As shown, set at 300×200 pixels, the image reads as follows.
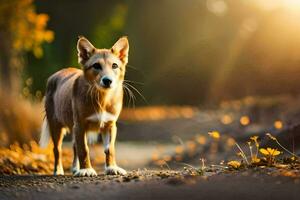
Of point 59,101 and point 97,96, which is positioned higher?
point 59,101

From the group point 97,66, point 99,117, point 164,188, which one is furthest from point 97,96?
point 164,188

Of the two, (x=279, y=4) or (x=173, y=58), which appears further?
(x=173, y=58)

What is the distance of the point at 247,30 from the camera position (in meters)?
20.4

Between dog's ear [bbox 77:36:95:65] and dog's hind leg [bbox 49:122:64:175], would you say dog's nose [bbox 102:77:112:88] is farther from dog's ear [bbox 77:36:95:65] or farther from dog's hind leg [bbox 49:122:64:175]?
dog's hind leg [bbox 49:122:64:175]

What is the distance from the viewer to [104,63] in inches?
285

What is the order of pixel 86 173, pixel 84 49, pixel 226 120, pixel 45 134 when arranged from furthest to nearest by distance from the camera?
pixel 226 120 < pixel 45 134 < pixel 84 49 < pixel 86 173

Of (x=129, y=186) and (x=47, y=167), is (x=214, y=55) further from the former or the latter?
(x=129, y=186)

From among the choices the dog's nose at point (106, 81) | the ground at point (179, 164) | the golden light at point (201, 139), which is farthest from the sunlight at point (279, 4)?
the dog's nose at point (106, 81)

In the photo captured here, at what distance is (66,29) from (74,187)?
17297mm

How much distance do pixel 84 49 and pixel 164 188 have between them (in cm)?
235

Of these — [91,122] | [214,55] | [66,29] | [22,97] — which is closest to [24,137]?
[22,97]

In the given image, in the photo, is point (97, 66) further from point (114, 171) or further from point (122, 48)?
point (114, 171)

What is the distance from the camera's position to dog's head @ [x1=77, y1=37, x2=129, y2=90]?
23.5ft

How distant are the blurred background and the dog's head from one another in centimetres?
456
